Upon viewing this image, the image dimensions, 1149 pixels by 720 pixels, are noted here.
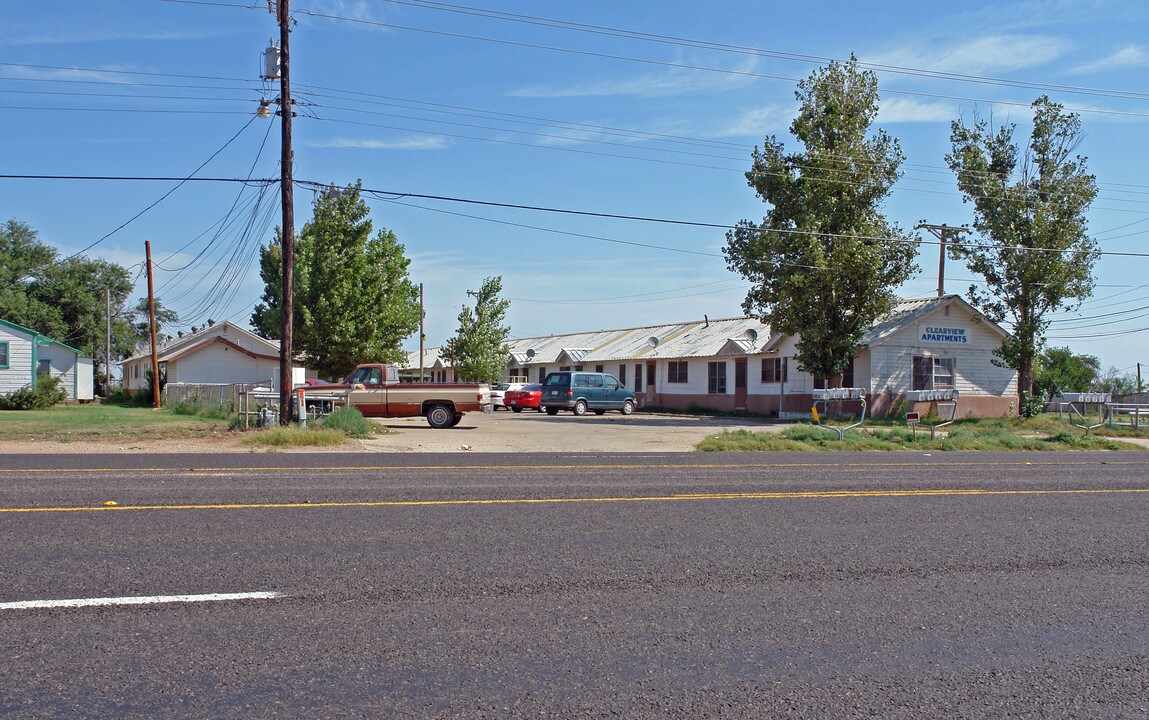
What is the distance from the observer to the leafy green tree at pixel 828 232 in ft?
117

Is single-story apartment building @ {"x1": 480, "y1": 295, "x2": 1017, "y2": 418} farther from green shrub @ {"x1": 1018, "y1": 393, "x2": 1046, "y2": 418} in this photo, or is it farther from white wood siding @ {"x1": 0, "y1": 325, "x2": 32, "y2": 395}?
white wood siding @ {"x1": 0, "y1": 325, "x2": 32, "y2": 395}

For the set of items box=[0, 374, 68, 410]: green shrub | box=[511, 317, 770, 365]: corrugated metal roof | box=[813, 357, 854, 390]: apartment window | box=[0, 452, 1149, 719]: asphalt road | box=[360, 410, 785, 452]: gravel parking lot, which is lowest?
box=[360, 410, 785, 452]: gravel parking lot

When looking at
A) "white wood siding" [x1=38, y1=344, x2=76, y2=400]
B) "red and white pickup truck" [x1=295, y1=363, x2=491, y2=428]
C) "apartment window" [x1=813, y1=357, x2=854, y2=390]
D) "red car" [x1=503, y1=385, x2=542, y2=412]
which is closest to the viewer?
"red and white pickup truck" [x1=295, y1=363, x2=491, y2=428]

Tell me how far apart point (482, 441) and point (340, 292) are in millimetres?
20791

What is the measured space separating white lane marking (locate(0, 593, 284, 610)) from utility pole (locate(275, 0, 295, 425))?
764 inches

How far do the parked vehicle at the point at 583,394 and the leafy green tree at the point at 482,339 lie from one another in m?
14.7

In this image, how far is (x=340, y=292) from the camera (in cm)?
4231

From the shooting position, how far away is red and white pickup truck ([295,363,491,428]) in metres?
28.9

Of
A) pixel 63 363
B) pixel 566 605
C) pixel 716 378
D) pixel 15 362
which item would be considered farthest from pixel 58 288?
pixel 566 605

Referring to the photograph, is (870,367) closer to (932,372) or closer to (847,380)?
(847,380)

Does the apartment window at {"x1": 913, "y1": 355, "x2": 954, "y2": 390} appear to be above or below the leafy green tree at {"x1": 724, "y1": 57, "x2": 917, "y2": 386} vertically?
below

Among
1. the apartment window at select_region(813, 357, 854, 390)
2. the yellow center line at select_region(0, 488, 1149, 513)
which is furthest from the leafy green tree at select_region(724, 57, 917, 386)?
the yellow center line at select_region(0, 488, 1149, 513)

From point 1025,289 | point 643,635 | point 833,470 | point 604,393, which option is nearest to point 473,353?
point 604,393

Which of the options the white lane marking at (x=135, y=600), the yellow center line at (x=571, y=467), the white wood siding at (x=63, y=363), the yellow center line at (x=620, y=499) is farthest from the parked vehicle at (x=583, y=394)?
the white lane marking at (x=135, y=600)
